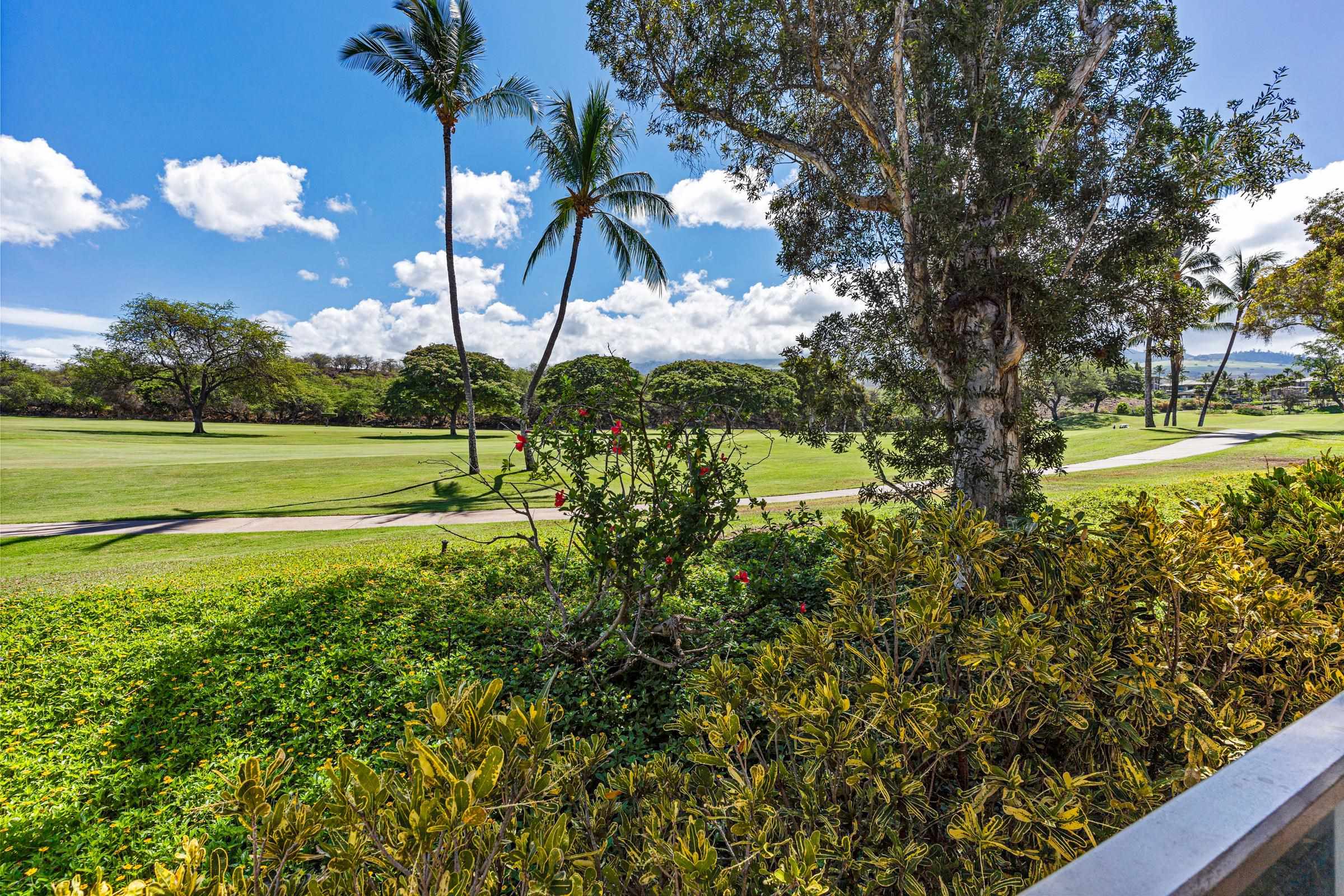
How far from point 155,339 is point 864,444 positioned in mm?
47063

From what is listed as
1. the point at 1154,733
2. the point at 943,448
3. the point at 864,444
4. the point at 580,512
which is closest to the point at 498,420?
the point at 580,512

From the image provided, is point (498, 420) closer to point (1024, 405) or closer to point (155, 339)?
point (1024, 405)

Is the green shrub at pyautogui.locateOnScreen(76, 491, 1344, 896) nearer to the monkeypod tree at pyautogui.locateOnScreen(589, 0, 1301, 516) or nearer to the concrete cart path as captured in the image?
the monkeypod tree at pyautogui.locateOnScreen(589, 0, 1301, 516)

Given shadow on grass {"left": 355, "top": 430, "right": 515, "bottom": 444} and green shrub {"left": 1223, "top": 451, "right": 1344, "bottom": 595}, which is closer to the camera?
green shrub {"left": 1223, "top": 451, "right": 1344, "bottom": 595}

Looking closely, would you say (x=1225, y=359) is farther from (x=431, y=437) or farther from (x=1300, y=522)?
(x=431, y=437)

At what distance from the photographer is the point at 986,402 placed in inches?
199

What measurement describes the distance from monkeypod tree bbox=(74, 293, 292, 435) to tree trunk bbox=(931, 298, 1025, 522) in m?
43.8

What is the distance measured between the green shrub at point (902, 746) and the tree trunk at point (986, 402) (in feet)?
8.73

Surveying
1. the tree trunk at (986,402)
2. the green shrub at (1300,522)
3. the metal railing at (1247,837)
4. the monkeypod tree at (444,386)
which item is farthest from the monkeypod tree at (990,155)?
the monkeypod tree at (444,386)

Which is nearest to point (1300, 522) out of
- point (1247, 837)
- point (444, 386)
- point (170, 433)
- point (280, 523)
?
point (1247, 837)

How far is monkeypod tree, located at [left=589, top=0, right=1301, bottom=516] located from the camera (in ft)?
15.2

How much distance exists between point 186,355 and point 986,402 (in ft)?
155

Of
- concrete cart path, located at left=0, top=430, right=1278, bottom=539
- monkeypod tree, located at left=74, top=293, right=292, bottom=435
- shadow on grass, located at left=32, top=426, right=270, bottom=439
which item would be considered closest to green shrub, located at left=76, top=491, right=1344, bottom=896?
concrete cart path, located at left=0, top=430, right=1278, bottom=539

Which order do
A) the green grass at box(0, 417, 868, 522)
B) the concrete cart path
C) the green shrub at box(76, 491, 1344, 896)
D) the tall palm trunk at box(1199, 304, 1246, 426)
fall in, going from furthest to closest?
the tall palm trunk at box(1199, 304, 1246, 426), the green grass at box(0, 417, 868, 522), the concrete cart path, the green shrub at box(76, 491, 1344, 896)
